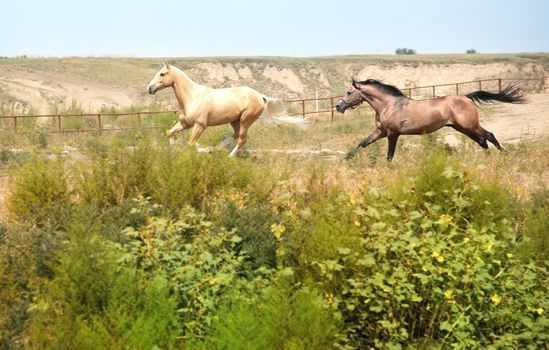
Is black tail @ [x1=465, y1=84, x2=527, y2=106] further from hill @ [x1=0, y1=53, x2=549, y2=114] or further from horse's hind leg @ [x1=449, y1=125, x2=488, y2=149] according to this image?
hill @ [x1=0, y1=53, x2=549, y2=114]

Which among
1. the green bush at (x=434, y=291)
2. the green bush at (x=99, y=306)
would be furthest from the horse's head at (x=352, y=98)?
the green bush at (x=99, y=306)

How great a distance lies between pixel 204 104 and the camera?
1409 cm

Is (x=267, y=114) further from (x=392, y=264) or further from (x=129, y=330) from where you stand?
(x=129, y=330)

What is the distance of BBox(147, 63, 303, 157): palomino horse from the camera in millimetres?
14047

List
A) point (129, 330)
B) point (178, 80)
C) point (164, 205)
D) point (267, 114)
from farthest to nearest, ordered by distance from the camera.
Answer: point (267, 114) → point (178, 80) → point (164, 205) → point (129, 330)

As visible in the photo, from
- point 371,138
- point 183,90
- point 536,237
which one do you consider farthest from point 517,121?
point 536,237

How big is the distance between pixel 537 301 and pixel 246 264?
2.64 m

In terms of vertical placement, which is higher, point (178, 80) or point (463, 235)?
point (178, 80)

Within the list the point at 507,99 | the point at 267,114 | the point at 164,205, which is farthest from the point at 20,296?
the point at 507,99

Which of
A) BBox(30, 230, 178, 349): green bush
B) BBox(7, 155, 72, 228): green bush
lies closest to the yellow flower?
BBox(30, 230, 178, 349): green bush

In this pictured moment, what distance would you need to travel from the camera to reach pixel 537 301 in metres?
6.27

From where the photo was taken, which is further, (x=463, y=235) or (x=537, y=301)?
(x=463, y=235)

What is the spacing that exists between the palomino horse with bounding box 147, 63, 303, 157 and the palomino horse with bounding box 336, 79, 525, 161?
219 cm

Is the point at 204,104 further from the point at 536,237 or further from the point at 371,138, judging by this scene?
the point at 536,237
